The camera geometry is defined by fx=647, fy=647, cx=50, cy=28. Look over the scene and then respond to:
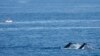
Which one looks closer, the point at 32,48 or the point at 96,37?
the point at 32,48

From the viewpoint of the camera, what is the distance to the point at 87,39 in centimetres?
10462

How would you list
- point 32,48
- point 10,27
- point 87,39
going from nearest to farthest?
point 32,48, point 87,39, point 10,27

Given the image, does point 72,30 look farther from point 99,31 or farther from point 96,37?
point 96,37

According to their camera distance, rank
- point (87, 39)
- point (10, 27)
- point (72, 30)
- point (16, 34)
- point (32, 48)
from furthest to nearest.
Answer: point (10, 27) → point (72, 30) → point (16, 34) → point (87, 39) → point (32, 48)

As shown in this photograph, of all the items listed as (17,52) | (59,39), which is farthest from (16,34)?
A: (17,52)

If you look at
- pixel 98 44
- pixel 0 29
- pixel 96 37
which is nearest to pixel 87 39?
pixel 96 37

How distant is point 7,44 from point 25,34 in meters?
20.4

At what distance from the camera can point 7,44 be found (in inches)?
3777

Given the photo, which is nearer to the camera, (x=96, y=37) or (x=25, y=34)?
(x=96, y=37)

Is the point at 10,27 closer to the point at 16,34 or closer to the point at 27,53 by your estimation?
the point at 16,34

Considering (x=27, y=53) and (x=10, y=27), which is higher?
(x=27, y=53)

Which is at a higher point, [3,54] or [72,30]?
[3,54]

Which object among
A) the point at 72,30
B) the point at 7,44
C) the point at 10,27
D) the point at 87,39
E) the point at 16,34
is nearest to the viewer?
the point at 7,44

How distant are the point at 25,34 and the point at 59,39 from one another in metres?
12.5
